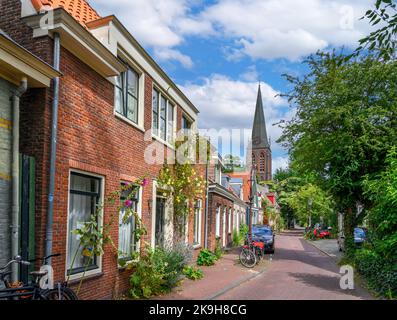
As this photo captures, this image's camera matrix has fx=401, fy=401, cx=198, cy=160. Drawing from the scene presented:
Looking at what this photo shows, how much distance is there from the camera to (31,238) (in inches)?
267

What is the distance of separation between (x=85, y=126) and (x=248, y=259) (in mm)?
10820

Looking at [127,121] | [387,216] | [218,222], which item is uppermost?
[127,121]

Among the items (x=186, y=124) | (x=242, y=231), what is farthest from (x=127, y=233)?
(x=242, y=231)

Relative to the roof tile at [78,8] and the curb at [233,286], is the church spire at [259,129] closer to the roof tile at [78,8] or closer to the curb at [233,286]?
the curb at [233,286]

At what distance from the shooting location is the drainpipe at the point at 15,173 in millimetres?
6344

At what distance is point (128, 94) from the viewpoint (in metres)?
10.6

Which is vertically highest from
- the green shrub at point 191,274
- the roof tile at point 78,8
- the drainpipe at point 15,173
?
the roof tile at point 78,8

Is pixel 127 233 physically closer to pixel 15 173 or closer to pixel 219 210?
pixel 15 173

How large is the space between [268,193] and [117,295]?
75.8 meters

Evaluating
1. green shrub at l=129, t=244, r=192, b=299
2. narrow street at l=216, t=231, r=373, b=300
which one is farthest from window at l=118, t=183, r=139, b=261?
narrow street at l=216, t=231, r=373, b=300

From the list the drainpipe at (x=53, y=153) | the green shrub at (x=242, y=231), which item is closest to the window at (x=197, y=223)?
the drainpipe at (x=53, y=153)

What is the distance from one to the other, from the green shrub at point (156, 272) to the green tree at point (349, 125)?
7.90m

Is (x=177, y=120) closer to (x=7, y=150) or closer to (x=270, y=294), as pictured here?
(x=270, y=294)
